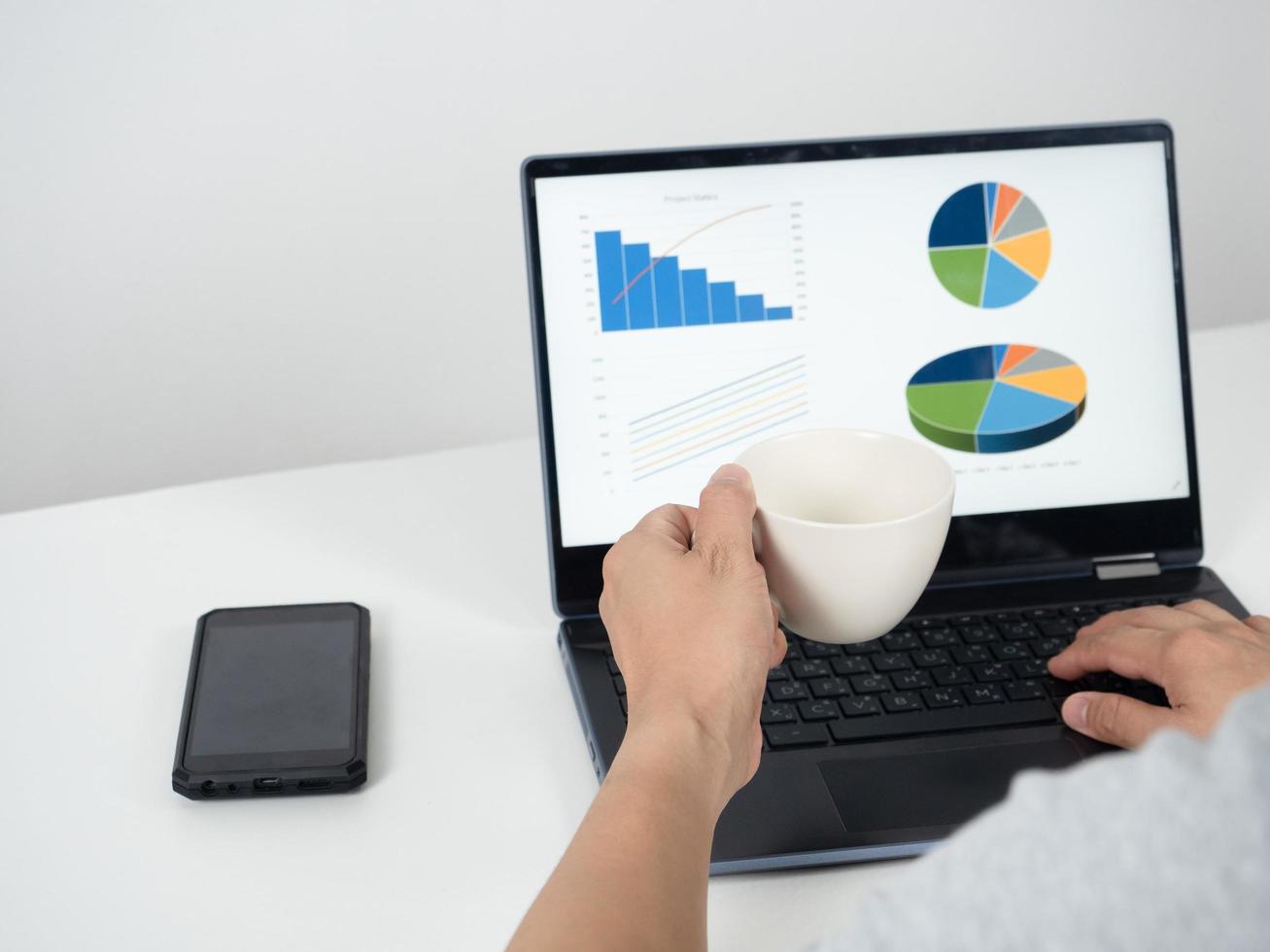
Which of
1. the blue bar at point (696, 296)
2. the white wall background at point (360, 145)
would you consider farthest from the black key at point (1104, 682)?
the white wall background at point (360, 145)

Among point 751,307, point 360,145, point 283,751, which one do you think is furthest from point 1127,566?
point 360,145

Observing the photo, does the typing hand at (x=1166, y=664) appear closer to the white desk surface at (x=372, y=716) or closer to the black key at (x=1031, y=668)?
the black key at (x=1031, y=668)

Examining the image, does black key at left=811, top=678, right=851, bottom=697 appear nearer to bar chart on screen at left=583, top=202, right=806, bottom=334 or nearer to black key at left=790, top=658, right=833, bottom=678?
black key at left=790, top=658, right=833, bottom=678

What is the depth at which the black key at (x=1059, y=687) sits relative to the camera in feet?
2.31

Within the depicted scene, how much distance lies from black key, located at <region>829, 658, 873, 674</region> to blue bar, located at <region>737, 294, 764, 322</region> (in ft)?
0.78

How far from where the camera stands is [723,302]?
814 mm

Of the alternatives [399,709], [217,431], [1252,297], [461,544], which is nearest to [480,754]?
[399,709]

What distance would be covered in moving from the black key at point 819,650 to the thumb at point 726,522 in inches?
7.7

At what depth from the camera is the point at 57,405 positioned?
1.29m

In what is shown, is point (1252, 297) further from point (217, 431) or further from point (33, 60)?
point (33, 60)

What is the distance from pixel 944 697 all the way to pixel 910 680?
0.08ft

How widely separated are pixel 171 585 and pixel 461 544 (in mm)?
209

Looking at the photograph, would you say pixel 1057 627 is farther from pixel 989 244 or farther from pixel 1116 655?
pixel 989 244

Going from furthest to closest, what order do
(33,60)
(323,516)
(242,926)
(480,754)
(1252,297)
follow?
(1252,297) → (33,60) → (323,516) → (480,754) → (242,926)
